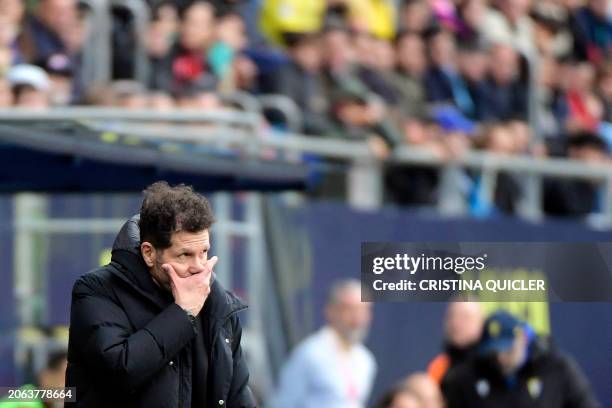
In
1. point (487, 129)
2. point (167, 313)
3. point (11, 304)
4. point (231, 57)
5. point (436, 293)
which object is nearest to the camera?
point (167, 313)

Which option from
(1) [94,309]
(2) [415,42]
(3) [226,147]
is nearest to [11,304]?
(3) [226,147]

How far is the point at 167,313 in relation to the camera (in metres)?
4.39

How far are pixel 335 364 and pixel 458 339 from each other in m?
0.73

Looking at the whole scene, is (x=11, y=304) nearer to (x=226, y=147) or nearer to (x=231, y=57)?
(x=226, y=147)

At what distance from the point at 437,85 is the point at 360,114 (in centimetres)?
182

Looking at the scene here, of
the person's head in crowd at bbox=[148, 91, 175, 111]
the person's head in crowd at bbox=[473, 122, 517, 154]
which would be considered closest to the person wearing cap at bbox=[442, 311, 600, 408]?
the person's head in crowd at bbox=[148, 91, 175, 111]

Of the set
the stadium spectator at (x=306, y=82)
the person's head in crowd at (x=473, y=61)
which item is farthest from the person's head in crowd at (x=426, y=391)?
the person's head in crowd at (x=473, y=61)

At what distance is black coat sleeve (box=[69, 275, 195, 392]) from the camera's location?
4.30 m

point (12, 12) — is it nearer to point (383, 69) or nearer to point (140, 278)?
point (383, 69)

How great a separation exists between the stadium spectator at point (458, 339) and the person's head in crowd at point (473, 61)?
483cm

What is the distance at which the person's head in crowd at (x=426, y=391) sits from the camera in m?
8.69

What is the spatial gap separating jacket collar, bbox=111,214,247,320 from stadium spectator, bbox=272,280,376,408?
4480 mm

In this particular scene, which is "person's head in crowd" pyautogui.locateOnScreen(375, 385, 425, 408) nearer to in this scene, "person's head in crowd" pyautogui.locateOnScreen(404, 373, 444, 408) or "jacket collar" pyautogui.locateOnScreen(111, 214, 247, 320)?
"person's head in crowd" pyautogui.locateOnScreen(404, 373, 444, 408)

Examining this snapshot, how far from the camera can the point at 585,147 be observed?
14.2 meters
